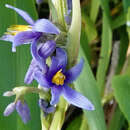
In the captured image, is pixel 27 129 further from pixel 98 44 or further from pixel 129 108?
pixel 98 44

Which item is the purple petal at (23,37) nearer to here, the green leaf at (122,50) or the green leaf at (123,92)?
the green leaf at (123,92)

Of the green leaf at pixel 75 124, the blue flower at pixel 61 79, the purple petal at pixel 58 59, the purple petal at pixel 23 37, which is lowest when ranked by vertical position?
the green leaf at pixel 75 124

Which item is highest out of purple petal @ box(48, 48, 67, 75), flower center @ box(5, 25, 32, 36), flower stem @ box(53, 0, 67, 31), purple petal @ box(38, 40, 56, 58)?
flower stem @ box(53, 0, 67, 31)

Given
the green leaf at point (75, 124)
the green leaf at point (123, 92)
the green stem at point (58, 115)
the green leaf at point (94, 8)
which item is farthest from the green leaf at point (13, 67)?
the green leaf at point (94, 8)

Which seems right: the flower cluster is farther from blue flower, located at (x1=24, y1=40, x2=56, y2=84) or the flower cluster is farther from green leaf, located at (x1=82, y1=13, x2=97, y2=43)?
green leaf, located at (x1=82, y1=13, x2=97, y2=43)

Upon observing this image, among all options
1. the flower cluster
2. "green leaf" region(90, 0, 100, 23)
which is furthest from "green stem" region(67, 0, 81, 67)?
"green leaf" region(90, 0, 100, 23)
